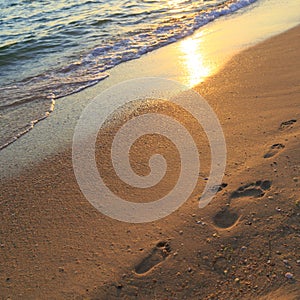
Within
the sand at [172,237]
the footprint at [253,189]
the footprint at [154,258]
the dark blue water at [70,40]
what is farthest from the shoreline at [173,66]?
the footprint at [253,189]

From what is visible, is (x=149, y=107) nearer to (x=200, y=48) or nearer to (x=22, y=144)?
(x=22, y=144)

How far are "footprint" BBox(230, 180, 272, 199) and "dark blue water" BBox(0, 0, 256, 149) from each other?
2648 mm

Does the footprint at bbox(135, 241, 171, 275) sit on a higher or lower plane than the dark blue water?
lower

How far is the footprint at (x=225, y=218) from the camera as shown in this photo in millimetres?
2510

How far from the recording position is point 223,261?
2.24m

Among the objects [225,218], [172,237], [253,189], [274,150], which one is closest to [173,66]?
[274,150]

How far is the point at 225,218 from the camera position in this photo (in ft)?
8.41

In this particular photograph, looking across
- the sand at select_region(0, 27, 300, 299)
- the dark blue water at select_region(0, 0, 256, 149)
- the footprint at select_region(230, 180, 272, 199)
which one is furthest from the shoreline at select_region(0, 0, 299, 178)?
the footprint at select_region(230, 180, 272, 199)

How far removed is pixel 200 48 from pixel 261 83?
245 centimetres

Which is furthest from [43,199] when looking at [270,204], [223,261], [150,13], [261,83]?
[150,13]

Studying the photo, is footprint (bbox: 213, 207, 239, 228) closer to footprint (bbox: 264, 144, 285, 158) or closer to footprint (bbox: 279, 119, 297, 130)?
footprint (bbox: 264, 144, 285, 158)

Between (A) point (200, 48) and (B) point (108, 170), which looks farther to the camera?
(A) point (200, 48)

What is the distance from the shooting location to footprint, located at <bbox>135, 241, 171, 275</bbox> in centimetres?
229

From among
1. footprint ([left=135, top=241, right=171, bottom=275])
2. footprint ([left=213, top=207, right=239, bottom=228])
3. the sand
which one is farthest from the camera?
footprint ([left=213, top=207, right=239, bottom=228])
